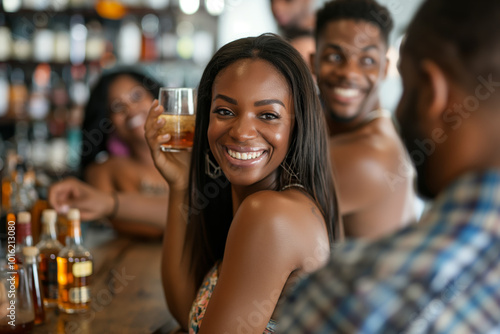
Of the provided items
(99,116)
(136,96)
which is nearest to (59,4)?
(99,116)

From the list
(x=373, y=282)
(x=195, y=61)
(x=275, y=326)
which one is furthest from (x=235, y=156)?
(x=195, y=61)

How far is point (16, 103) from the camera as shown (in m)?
4.55

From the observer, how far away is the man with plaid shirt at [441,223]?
516 millimetres

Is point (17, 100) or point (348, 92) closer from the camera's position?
point (348, 92)

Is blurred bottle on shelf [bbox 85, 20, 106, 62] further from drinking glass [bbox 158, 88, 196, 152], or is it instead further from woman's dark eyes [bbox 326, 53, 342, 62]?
drinking glass [bbox 158, 88, 196, 152]

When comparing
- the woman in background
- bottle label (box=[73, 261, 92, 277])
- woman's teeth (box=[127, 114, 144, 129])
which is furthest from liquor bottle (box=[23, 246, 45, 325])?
woman's teeth (box=[127, 114, 144, 129])

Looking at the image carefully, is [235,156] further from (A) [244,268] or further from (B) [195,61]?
(B) [195,61]

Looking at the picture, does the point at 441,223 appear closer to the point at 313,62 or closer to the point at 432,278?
the point at 432,278

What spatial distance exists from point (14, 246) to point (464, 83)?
1.28 m

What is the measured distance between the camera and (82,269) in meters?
1.38

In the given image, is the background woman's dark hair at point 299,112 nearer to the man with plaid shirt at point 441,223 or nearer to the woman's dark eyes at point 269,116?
the woman's dark eyes at point 269,116

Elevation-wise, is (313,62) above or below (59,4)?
below

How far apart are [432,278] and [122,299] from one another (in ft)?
3.61

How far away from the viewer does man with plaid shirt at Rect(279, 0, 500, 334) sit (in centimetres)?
Result: 52
